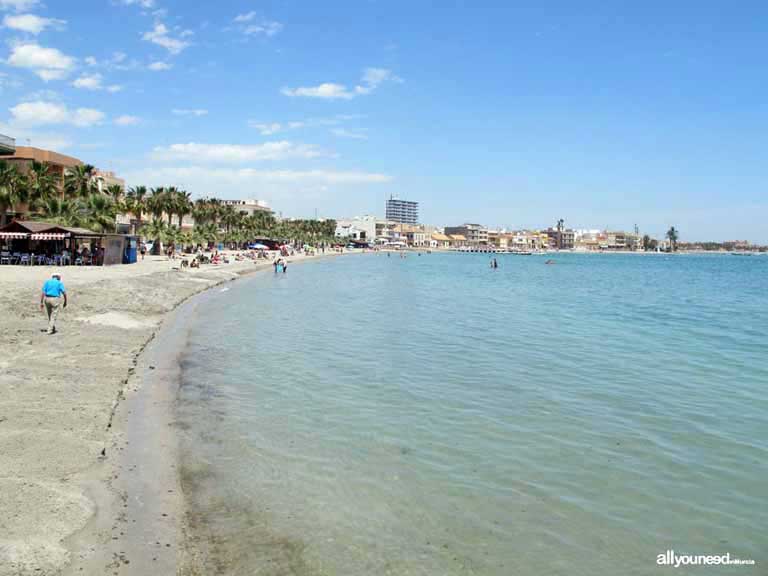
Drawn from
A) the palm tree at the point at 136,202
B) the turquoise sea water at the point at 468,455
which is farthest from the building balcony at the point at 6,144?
the turquoise sea water at the point at 468,455

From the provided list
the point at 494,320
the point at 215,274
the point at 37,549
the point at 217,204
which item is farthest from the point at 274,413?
the point at 217,204

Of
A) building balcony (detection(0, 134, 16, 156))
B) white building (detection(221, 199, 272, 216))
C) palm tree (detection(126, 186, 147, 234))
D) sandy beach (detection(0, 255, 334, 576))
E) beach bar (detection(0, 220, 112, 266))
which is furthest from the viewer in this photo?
white building (detection(221, 199, 272, 216))

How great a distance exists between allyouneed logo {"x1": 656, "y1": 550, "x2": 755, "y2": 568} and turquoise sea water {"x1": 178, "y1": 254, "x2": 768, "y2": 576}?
11 centimetres

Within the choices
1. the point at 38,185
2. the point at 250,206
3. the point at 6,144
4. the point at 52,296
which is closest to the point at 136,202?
the point at 38,185

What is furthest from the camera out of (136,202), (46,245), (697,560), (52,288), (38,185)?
(136,202)

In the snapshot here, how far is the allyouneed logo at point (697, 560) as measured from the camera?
22.6 ft

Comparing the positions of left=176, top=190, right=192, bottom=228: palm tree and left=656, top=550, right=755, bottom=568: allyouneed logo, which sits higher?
left=176, top=190, right=192, bottom=228: palm tree

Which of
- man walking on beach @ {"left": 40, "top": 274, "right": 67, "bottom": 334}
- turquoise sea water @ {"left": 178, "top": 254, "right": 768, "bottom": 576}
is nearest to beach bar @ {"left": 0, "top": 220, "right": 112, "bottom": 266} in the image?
turquoise sea water @ {"left": 178, "top": 254, "right": 768, "bottom": 576}

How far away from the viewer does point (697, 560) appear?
6988mm

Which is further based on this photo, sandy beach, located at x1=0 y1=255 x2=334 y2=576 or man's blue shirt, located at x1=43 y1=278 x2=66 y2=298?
man's blue shirt, located at x1=43 y1=278 x2=66 y2=298

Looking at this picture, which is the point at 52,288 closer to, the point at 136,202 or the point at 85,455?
the point at 85,455

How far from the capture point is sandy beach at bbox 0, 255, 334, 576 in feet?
20.5

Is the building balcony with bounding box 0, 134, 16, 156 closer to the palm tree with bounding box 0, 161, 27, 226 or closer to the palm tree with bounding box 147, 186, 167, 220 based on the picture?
the palm tree with bounding box 0, 161, 27, 226

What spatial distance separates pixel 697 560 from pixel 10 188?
52.4m
